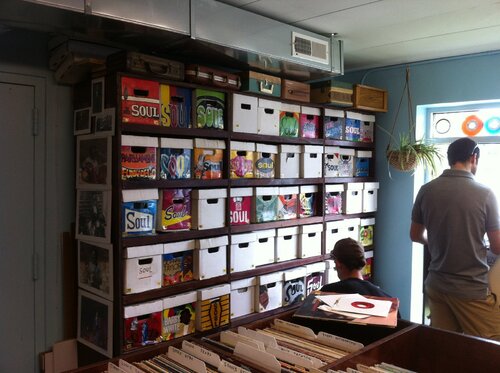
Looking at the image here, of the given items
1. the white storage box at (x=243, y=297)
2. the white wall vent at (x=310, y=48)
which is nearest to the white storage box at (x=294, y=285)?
the white storage box at (x=243, y=297)

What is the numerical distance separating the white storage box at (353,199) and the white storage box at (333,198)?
44mm

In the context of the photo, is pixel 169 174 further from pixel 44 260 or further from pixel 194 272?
pixel 44 260

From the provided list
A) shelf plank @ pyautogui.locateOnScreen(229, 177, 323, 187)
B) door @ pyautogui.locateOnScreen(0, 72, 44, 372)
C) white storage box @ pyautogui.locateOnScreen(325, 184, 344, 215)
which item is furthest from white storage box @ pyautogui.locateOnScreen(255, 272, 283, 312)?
door @ pyautogui.locateOnScreen(0, 72, 44, 372)

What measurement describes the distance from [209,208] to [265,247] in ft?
1.98

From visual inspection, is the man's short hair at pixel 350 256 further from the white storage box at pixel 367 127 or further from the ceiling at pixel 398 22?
the white storage box at pixel 367 127

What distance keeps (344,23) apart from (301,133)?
846 mm

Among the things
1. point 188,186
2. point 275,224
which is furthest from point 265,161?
point 188,186

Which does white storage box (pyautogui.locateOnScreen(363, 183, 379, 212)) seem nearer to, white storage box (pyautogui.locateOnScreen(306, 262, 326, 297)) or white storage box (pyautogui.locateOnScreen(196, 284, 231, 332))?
white storage box (pyautogui.locateOnScreen(306, 262, 326, 297))

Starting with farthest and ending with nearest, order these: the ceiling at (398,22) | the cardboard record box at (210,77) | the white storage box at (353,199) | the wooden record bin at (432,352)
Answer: the white storage box at (353,199)
the cardboard record box at (210,77)
the ceiling at (398,22)
the wooden record bin at (432,352)

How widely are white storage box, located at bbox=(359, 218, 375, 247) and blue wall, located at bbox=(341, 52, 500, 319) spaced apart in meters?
0.13

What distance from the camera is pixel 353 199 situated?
391 centimetres

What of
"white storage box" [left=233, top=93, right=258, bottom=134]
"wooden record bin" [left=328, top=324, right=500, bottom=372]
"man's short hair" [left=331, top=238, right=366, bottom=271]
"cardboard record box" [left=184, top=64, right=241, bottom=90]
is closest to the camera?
"wooden record bin" [left=328, top=324, right=500, bottom=372]

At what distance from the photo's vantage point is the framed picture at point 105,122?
2.44m

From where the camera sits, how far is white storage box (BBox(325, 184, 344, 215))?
3.70m
